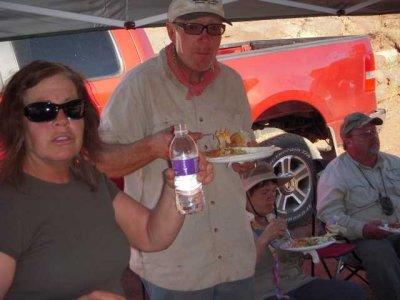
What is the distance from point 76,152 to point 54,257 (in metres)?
0.38

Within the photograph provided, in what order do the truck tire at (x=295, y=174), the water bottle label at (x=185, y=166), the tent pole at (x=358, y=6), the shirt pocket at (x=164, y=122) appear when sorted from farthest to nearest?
the truck tire at (x=295, y=174) < the tent pole at (x=358, y=6) < the shirt pocket at (x=164, y=122) < the water bottle label at (x=185, y=166)

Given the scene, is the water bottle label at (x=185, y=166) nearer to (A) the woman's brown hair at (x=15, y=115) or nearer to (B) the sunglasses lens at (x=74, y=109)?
(B) the sunglasses lens at (x=74, y=109)

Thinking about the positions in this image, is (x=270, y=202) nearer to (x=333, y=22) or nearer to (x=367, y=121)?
(x=367, y=121)

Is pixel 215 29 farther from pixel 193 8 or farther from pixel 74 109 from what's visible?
pixel 74 109

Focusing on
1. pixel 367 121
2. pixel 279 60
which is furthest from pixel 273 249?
pixel 279 60

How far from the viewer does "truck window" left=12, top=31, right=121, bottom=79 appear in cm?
528

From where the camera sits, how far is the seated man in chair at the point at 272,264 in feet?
12.4

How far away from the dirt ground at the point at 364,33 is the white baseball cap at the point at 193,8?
8880 mm

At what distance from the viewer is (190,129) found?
2.80 meters

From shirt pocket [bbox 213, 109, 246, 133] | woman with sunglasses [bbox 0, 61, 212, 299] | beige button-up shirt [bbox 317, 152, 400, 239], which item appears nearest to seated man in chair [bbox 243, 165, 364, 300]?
beige button-up shirt [bbox 317, 152, 400, 239]

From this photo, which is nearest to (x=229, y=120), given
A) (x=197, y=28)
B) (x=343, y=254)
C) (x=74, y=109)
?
(x=197, y=28)

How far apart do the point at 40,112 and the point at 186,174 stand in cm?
55

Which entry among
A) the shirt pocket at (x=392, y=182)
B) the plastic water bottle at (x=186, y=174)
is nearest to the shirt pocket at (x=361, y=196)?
the shirt pocket at (x=392, y=182)

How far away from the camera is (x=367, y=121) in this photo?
15.8 feet
